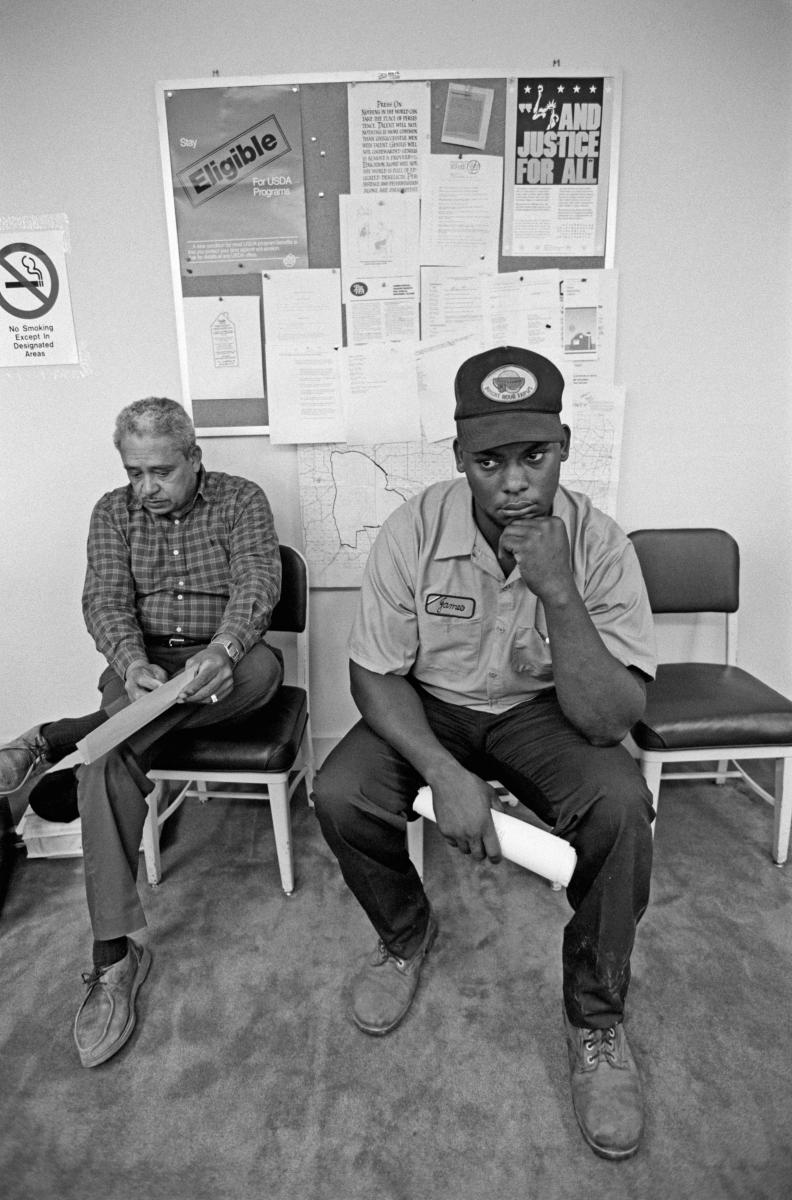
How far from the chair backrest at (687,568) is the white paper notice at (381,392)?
0.84m

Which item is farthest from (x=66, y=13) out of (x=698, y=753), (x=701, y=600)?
(x=698, y=753)

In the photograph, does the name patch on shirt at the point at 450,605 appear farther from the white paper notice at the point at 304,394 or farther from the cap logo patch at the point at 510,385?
the white paper notice at the point at 304,394

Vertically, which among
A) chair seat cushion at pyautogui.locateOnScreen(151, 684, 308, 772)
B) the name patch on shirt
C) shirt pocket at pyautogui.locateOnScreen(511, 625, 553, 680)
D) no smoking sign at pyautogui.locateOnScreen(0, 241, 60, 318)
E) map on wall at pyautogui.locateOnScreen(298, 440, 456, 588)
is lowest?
chair seat cushion at pyautogui.locateOnScreen(151, 684, 308, 772)

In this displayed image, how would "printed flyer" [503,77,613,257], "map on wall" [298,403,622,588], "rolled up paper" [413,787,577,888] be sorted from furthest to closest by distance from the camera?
"map on wall" [298,403,622,588] < "printed flyer" [503,77,613,257] < "rolled up paper" [413,787,577,888]

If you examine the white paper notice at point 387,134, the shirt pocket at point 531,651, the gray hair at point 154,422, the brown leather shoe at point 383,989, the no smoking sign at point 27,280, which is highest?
the white paper notice at point 387,134

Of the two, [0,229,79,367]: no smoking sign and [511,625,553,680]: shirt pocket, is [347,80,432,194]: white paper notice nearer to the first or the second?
[0,229,79,367]: no smoking sign

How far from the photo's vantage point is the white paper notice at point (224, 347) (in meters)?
2.10

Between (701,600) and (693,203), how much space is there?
4.05 feet

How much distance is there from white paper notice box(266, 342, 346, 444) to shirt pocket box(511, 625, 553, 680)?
41.6 inches

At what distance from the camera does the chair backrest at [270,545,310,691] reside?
2035 mm

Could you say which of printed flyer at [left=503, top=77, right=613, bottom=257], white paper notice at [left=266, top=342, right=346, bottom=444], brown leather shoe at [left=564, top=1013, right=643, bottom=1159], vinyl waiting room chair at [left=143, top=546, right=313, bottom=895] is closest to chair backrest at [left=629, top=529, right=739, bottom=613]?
printed flyer at [left=503, top=77, right=613, bottom=257]

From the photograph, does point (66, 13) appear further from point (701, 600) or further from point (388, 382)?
point (701, 600)

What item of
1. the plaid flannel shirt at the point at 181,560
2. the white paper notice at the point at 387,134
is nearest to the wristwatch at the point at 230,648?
the plaid flannel shirt at the point at 181,560

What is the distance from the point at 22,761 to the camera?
1.90m
